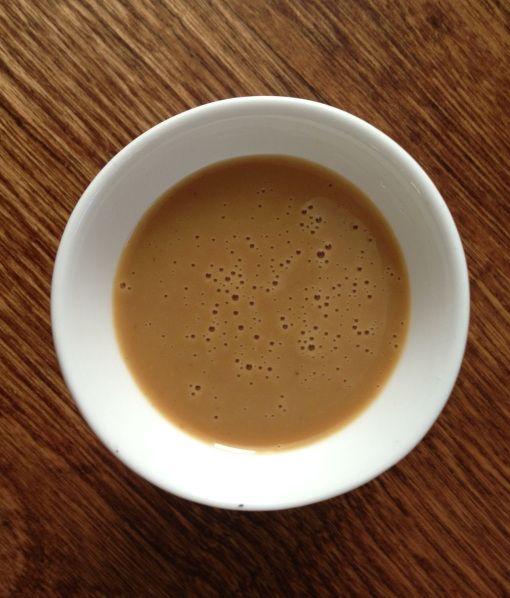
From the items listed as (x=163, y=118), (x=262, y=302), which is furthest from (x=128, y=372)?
(x=163, y=118)

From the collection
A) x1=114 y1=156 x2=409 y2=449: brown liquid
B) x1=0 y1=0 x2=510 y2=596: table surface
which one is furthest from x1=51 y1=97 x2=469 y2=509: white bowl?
x1=0 y1=0 x2=510 y2=596: table surface

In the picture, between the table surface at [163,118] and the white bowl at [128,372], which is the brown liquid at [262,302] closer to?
the white bowl at [128,372]

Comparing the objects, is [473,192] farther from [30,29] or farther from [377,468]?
[30,29]

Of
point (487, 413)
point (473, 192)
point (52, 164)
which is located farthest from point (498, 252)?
point (52, 164)

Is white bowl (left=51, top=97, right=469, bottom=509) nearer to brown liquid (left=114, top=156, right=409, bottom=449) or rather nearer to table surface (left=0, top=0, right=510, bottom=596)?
brown liquid (left=114, top=156, right=409, bottom=449)

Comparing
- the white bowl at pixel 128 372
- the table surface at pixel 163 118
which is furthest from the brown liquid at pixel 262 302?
the table surface at pixel 163 118

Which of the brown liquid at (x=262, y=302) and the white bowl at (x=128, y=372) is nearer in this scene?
the white bowl at (x=128, y=372)
